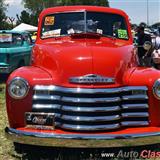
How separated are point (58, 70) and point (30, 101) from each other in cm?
54

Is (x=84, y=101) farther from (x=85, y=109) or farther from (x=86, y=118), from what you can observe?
(x=86, y=118)

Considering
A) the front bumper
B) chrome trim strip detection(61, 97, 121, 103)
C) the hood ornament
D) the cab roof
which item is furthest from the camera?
the front bumper

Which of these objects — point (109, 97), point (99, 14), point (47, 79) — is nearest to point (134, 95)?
point (109, 97)

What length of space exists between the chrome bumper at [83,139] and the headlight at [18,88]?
461 mm

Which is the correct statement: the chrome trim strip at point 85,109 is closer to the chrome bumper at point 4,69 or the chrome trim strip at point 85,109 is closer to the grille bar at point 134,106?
the grille bar at point 134,106

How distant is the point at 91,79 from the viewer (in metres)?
5.47

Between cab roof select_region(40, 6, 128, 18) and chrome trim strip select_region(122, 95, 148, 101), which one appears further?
cab roof select_region(40, 6, 128, 18)

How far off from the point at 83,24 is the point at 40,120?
2.22 meters

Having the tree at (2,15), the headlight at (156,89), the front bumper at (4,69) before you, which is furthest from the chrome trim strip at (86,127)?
the tree at (2,15)

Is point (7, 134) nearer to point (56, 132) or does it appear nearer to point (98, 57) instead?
point (56, 132)

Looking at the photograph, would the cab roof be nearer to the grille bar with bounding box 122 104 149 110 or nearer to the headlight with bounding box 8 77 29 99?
the headlight with bounding box 8 77 29 99

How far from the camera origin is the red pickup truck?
17.6 feet

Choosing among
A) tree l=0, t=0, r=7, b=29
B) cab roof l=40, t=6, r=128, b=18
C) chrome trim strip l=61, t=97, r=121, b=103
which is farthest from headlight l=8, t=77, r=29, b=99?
tree l=0, t=0, r=7, b=29

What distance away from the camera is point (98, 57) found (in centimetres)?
580
